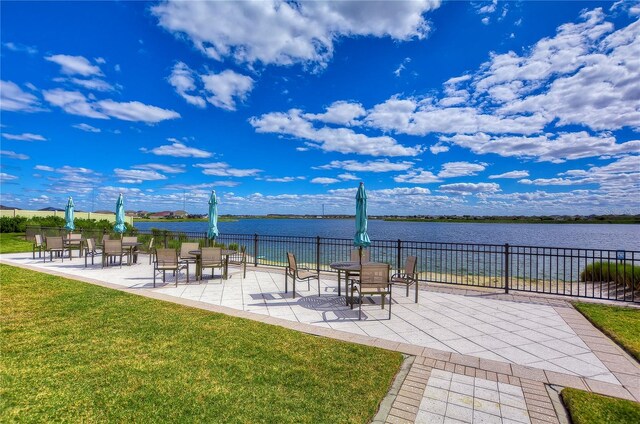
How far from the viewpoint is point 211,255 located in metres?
8.81

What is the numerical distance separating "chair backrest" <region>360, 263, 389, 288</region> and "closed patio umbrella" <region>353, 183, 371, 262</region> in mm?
1695

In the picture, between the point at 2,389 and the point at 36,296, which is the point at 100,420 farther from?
the point at 36,296

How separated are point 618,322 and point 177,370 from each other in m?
7.01

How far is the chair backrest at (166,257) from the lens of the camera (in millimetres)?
8242

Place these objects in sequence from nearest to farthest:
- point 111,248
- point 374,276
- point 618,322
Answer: point 618,322, point 374,276, point 111,248

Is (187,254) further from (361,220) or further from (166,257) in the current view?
(361,220)

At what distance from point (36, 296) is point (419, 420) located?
8.06m

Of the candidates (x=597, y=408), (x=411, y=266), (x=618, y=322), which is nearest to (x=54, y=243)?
(x=411, y=266)

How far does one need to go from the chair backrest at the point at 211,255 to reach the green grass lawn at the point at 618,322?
8.34 meters

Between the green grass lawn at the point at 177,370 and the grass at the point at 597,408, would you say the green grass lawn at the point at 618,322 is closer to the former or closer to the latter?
the grass at the point at 597,408

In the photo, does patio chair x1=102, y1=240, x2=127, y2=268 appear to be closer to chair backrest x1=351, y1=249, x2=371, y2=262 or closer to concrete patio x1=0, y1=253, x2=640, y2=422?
concrete patio x1=0, y1=253, x2=640, y2=422

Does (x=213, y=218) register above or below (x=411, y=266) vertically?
above

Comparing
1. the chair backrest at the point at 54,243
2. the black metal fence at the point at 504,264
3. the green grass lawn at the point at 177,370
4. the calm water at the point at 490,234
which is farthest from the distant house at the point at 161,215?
the green grass lawn at the point at 177,370

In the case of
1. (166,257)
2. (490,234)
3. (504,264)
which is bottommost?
(490,234)
